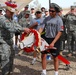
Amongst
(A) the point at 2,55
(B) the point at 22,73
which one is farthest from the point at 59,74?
(A) the point at 2,55

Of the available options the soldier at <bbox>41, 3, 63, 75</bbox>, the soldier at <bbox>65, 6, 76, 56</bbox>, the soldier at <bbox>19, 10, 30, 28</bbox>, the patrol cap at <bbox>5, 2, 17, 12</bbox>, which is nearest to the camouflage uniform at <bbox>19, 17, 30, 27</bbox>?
the soldier at <bbox>19, 10, 30, 28</bbox>

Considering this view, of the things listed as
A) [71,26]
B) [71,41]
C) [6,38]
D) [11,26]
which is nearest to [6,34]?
Result: [6,38]

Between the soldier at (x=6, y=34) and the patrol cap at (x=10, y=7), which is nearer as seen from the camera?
the soldier at (x=6, y=34)

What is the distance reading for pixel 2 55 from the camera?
5691mm

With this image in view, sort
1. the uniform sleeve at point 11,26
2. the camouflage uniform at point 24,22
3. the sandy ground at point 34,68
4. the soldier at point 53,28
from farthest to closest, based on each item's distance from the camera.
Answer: the camouflage uniform at point 24,22 → the sandy ground at point 34,68 → the soldier at point 53,28 → the uniform sleeve at point 11,26

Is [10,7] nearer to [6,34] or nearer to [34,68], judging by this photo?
[6,34]

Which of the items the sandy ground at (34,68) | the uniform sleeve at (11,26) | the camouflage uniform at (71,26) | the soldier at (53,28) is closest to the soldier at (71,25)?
the camouflage uniform at (71,26)

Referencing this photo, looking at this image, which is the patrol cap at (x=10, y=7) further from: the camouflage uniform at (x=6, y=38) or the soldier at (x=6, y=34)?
the camouflage uniform at (x=6, y=38)

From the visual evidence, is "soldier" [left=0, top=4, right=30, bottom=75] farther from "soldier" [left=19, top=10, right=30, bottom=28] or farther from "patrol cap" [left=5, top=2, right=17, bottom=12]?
"soldier" [left=19, top=10, right=30, bottom=28]

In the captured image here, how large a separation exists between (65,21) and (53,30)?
2.95 metres

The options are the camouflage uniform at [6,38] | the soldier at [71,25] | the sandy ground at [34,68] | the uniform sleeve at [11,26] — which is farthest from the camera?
the soldier at [71,25]

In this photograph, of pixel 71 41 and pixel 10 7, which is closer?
pixel 10 7

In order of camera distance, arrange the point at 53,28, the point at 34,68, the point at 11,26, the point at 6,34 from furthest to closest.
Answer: the point at 34,68 < the point at 53,28 < the point at 6,34 < the point at 11,26

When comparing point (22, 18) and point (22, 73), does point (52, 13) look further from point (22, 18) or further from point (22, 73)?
point (22, 18)
